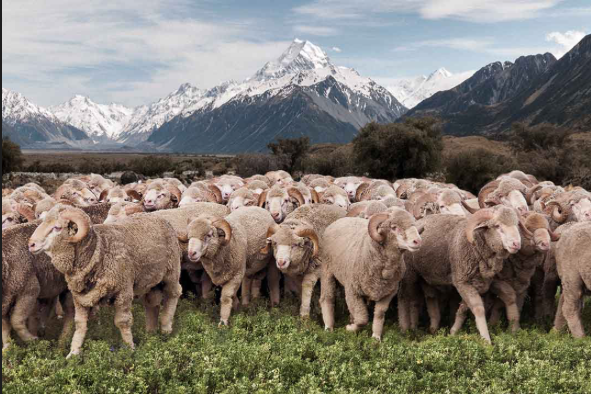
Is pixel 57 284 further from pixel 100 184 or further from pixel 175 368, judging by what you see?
pixel 100 184

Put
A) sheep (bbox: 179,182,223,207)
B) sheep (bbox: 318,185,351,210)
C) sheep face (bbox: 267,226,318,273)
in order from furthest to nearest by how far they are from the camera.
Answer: sheep (bbox: 318,185,351,210)
sheep (bbox: 179,182,223,207)
sheep face (bbox: 267,226,318,273)

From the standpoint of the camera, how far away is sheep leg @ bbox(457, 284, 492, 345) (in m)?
8.80

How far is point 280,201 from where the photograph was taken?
44.8ft

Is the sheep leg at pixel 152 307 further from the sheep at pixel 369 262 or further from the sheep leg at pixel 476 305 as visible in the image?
the sheep leg at pixel 476 305

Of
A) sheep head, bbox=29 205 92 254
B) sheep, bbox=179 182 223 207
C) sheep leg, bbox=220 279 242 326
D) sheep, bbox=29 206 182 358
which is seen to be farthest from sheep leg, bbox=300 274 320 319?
sheep, bbox=179 182 223 207

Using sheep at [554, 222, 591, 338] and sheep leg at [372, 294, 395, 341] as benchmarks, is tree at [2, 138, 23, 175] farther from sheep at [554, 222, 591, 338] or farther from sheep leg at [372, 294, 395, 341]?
sheep at [554, 222, 591, 338]

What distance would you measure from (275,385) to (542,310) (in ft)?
19.9

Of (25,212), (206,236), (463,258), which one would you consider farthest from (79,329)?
(463,258)

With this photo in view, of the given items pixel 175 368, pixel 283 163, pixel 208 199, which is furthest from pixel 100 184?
pixel 283 163

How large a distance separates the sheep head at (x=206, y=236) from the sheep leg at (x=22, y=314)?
2.54 meters

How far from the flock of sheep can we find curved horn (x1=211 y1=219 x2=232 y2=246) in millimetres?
19

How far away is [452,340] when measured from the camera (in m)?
8.54

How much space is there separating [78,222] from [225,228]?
113 inches

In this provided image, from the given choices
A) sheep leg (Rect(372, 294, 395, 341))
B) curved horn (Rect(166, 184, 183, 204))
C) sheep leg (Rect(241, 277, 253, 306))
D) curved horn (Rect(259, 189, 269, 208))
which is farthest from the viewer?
curved horn (Rect(166, 184, 183, 204))
